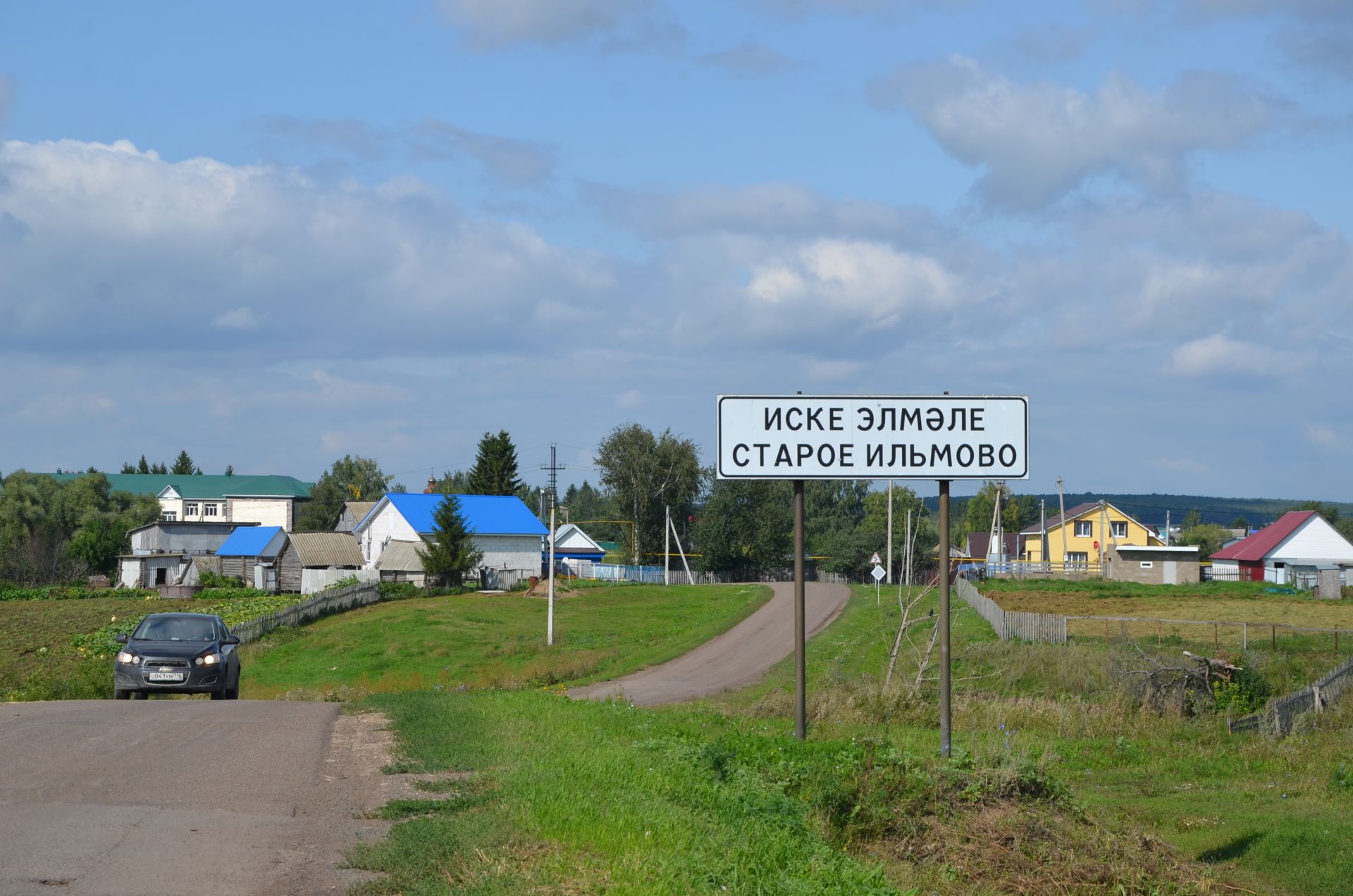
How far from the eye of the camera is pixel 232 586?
75375 mm

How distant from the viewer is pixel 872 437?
10.5m

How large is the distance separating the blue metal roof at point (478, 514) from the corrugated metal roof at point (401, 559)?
2.52 metres

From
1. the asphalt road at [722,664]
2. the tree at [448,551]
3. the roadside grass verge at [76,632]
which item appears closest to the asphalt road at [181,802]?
the asphalt road at [722,664]

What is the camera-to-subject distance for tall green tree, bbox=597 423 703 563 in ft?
352

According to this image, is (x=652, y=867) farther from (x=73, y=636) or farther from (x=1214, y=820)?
(x=73, y=636)

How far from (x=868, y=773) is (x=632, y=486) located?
9954 centimetres

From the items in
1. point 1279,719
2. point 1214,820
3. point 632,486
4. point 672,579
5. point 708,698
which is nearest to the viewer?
point 1214,820

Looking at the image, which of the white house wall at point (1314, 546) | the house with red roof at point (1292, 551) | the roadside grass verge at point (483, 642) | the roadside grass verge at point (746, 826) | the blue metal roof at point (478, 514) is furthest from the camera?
the white house wall at point (1314, 546)

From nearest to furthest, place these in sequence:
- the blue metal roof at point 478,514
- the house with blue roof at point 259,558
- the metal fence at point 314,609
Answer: the metal fence at point 314,609 < the house with blue roof at point 259,558 < the blue metal roof at point 478,514

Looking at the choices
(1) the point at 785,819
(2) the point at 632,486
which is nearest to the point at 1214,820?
(1) the point at 785,819

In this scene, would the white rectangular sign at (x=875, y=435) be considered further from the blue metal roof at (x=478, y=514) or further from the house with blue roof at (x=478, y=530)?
the blue metal roof at (x=478, y=514)

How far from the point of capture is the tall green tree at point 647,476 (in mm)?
107375

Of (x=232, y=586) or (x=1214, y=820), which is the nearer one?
(x=1214, y=820)

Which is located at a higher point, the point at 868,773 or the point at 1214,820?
the point at 868,773
